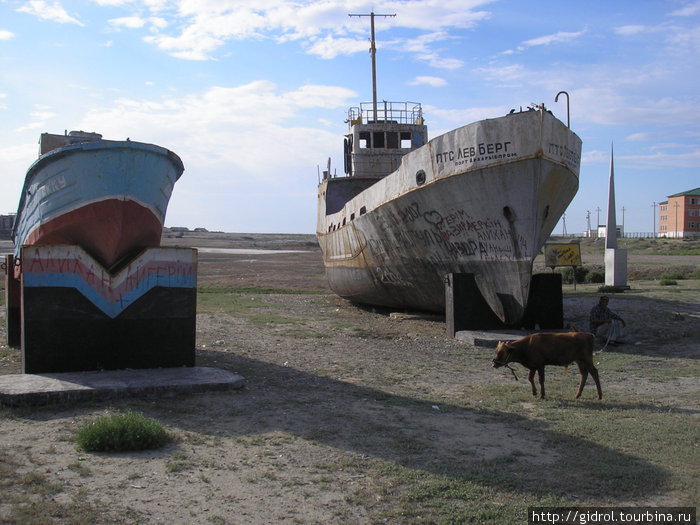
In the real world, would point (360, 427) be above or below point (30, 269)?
below

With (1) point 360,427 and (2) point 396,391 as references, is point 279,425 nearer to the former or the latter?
(1) point 360,427

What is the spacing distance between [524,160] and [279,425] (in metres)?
5.92

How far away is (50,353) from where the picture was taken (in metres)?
6.84

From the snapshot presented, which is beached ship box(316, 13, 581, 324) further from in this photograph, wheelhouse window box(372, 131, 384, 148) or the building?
the building

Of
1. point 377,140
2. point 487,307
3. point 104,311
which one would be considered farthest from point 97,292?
point 377,140

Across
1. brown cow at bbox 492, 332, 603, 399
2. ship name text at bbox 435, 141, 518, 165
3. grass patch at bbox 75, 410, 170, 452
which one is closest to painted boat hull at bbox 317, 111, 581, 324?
ship name text at bbox 435, 141, 518, 165

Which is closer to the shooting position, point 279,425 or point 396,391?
point 279,425

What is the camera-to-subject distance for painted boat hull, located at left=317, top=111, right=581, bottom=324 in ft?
31.2

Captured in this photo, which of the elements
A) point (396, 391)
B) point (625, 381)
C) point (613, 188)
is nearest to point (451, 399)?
point (396, 391)

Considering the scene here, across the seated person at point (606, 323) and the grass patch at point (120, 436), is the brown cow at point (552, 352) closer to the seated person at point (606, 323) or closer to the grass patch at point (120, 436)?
the grass patch at point (120, 436)

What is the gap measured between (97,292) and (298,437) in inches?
130

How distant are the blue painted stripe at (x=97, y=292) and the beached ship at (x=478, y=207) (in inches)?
190

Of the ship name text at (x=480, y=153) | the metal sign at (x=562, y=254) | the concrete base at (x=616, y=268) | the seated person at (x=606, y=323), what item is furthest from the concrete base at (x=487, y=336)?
the concrete base at (x=616, y=268)

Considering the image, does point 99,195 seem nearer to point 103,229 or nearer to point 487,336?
point 103,229
